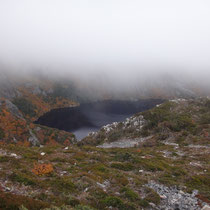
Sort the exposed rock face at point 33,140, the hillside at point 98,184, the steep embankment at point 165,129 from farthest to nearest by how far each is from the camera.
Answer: the exposed rock face at point 33,140 → the steep embankment at point 165,129 → the hillside at point 98,184

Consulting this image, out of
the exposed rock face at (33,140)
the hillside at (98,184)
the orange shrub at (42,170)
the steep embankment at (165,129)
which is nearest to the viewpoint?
the hillside at (98,184)

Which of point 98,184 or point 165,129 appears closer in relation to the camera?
point 98,184

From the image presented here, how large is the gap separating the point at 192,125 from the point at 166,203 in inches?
1733

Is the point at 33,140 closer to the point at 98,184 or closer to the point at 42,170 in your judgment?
the point at 42,170

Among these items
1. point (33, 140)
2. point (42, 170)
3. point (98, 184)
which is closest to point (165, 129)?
point (98, 184)

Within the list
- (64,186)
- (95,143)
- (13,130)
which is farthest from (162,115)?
(13,130)

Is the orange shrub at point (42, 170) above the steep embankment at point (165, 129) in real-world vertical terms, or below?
above

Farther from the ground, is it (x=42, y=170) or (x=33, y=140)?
(x=42, y=170)

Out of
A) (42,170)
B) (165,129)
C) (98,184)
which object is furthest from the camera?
(165,129)

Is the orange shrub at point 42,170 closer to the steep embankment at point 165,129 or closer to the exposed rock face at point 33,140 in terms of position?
the steep embankment at point 165,129

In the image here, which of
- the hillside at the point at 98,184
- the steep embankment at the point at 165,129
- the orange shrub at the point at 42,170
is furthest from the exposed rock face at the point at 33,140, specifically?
the orange shrub at the point at 42,170

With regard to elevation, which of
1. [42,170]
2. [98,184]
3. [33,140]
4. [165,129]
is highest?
[42,170]

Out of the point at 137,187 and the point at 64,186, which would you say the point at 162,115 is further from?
the point at 64,186

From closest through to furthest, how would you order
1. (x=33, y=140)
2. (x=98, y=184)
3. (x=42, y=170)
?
(x=98, y=184) → (x=42, y=170) → (x=33, y=140)
